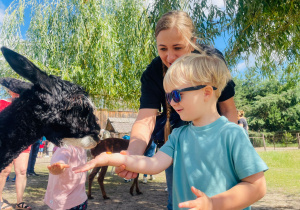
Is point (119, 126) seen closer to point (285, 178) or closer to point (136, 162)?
point (285, 178)

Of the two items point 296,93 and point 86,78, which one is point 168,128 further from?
point 296,93

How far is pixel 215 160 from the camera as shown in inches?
55.2

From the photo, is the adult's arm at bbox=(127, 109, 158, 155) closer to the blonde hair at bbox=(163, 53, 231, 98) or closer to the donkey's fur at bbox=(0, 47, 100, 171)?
the donkey's fur at bbox=(0, 47, 100, 171)

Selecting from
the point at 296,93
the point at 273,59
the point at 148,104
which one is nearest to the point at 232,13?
the point at 273,59

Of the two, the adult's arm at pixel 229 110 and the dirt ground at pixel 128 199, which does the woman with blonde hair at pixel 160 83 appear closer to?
the adult's arm at pixel 229 110

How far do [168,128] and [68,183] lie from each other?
1.91 meters

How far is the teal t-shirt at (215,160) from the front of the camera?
1.32 metres

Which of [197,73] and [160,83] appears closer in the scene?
[197,73]

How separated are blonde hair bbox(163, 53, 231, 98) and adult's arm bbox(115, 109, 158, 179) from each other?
509 mm

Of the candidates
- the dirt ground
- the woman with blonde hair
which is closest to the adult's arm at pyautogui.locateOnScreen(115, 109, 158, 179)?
the woman with blonde hair

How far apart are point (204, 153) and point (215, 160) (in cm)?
7

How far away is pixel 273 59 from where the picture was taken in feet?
19.4

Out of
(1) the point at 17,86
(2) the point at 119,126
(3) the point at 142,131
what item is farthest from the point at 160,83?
(2) the point at 119,126

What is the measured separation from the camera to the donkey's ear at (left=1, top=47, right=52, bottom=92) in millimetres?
1700
